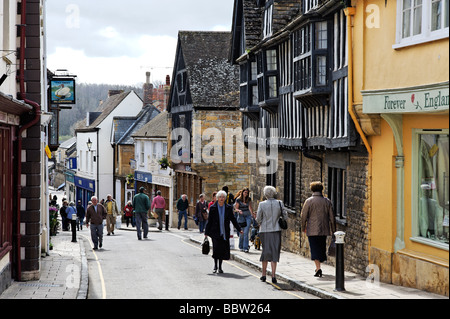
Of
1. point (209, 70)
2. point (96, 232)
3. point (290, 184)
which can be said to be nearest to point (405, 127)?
point (290, 184)

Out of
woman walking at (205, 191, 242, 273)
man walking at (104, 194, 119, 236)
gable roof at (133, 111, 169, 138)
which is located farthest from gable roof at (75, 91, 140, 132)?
woman walking at (205, 191, 242, 273)

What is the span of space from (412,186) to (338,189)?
4078mm

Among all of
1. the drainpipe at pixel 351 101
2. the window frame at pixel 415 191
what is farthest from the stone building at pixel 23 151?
the window frame at pixel 415 191

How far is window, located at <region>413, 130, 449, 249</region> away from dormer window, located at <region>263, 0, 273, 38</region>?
10864mm

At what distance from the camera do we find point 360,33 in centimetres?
1336

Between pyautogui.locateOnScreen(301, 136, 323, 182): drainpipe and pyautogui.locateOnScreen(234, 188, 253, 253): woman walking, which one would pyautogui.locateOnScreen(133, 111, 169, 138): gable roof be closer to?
pyautogui.locateOnScreen(234, 188, 253, 253): woman walking

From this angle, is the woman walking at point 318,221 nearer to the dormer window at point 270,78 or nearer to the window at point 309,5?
the window at point 309,5

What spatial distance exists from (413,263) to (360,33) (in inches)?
173

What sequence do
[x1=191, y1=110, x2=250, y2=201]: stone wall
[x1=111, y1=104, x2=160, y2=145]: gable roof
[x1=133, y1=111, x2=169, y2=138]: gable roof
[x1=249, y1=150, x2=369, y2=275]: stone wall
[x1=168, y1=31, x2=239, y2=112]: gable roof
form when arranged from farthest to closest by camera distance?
[x1=111, y1=104, x2=160, y2=145]: gable roof < [x1=133, y1=111, x2=169, y2=138]: gable roof < [x1=168, y1=31, x2=239, y2=112]: gable roof < [x1=191, y1=110, x2=250, y2=201]: stone wall < [x1=249, y1=150, x2=369, y2=275]: stone wall

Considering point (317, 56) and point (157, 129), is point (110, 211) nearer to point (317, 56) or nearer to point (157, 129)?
point (317, 56)

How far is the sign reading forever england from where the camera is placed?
32.6 feet

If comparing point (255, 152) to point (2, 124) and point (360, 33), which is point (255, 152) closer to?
point (360, 33)

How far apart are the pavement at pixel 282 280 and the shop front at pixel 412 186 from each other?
1.42 feet

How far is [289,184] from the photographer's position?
20703mm
